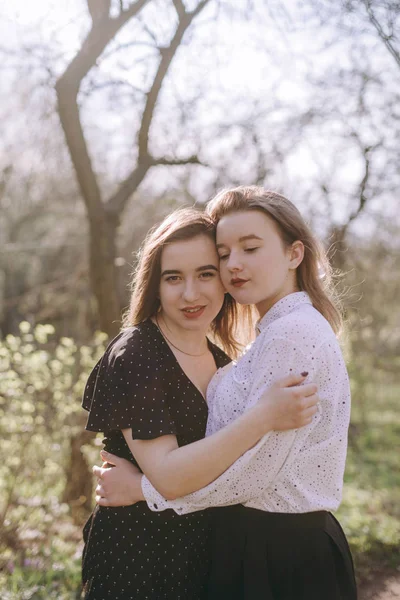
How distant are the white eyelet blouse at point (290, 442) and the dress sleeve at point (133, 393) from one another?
194 millimetres

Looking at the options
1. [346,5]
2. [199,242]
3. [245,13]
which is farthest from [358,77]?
[199,242]

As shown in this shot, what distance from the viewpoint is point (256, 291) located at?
211 cm

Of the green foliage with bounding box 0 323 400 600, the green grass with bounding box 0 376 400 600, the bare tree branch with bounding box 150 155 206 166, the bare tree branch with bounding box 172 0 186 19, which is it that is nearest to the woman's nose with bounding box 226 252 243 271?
the green foliage with bounding box 0 323 400 600

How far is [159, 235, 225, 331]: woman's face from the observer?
217 centimetres

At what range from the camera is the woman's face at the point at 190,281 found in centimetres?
217

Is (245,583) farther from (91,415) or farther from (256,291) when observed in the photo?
(256,291)

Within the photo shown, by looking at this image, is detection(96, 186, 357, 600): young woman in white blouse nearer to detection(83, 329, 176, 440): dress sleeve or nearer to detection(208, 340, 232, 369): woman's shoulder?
detection(83, 329, 176, 440): dress sleeve

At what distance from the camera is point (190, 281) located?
7.15 ft

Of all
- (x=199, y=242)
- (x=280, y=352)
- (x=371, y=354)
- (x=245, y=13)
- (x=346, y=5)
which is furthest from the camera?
(x=371, y=354)

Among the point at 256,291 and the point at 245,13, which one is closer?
the point at 256,291

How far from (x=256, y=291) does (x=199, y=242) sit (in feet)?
0.90

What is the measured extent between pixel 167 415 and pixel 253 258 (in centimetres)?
60

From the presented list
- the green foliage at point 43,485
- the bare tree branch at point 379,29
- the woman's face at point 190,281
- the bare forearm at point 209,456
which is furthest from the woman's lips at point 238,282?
the green foliage at point 43,485

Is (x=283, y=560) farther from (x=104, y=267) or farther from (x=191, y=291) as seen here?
(x=104, y=267)
